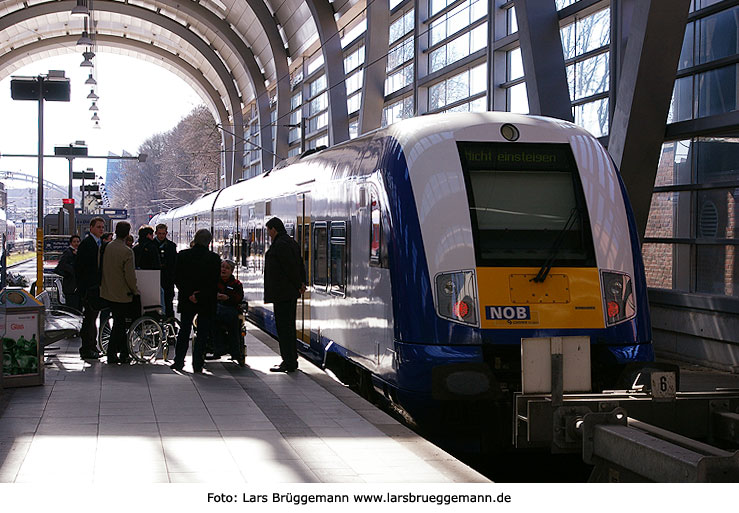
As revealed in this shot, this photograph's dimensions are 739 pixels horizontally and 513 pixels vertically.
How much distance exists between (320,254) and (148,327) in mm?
2288

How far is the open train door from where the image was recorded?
13.0 m

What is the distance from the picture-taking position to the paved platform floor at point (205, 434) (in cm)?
634

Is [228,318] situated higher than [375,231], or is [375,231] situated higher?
[375,231]

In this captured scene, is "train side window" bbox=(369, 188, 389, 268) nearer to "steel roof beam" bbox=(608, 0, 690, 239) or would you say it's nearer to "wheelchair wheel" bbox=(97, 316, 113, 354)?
"wheelchair wheel" bbox=(97, 316, 113, 354)

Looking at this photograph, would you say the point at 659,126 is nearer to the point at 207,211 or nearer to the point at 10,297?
the point at 10,297

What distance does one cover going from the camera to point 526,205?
28.9 feet

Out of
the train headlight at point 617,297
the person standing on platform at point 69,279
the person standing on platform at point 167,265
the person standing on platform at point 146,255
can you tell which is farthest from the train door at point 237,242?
the train headlight at point 617,297

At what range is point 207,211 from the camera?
2670 centimetres

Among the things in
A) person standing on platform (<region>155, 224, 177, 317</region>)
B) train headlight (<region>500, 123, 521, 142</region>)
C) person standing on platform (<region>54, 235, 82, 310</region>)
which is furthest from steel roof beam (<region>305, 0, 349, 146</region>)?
train headlight (<region>500, 123, 521, 142</region>)

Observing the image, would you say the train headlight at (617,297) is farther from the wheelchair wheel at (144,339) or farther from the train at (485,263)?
the wheelchair wheel at (144,339)

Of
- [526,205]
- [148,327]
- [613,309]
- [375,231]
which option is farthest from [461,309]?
[148,327]

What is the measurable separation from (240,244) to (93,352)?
8.32 meters

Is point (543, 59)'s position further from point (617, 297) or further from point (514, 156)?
point (617, 297)

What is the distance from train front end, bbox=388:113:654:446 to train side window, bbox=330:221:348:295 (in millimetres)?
2165
